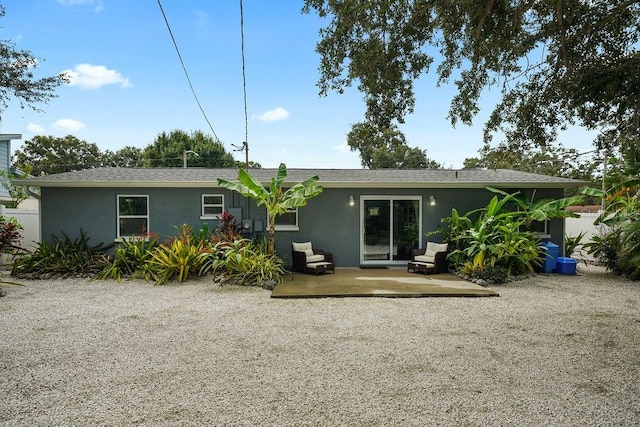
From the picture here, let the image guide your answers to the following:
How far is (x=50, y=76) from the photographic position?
21.8ft

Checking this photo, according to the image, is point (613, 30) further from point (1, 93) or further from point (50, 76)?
point (1, 93)

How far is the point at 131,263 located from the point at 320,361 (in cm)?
753

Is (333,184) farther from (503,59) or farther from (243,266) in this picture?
(503,59)

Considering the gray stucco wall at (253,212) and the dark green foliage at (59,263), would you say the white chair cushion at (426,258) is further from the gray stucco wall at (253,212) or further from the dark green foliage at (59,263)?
the dark green foliage at (59,263)

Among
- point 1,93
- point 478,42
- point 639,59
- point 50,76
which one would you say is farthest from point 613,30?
point 1,93

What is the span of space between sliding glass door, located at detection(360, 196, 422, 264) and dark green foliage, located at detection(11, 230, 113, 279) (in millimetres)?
7389

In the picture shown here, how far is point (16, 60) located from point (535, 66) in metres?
8.70

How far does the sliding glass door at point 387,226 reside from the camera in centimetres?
1166

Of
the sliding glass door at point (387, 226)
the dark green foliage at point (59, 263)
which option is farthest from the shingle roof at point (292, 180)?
the dark green foliage at point (59, 263)

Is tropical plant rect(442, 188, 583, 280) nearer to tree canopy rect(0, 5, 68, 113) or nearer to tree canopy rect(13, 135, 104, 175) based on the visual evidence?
tree canopy rect(0, 5, 68, 113)

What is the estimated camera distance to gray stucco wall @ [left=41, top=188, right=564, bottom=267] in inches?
438

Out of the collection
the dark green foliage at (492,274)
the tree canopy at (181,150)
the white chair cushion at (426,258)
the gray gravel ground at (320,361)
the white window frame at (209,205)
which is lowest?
the gray gravel ground at (320,361)

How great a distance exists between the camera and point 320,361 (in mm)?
4402

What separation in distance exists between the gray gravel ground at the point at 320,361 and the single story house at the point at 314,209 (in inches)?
159
